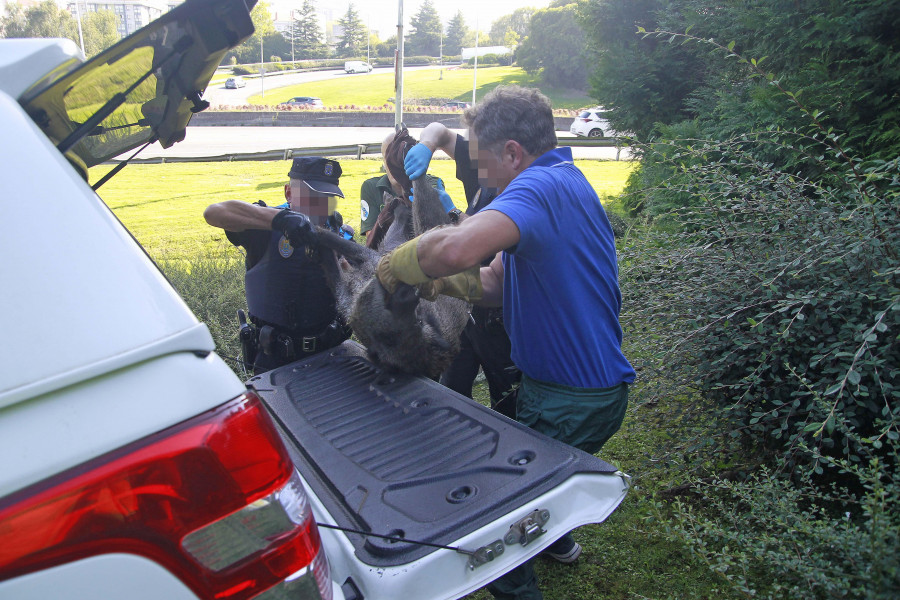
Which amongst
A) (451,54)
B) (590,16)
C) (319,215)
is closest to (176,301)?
(319,215)

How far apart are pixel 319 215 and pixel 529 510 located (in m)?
2.35

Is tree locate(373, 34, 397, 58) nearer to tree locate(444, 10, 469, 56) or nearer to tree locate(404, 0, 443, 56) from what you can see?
tree locate(404, 0, 443, 56)

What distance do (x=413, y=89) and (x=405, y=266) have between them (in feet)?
190

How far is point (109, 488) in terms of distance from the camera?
0.97 meters

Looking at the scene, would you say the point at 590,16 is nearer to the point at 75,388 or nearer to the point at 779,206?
the point at 779,206

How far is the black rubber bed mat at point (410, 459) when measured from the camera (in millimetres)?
1656

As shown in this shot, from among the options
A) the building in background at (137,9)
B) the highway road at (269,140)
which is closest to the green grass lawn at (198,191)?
the highway road at (269,140)

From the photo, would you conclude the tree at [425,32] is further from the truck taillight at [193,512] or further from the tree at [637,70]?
the truck taillight at [193,512]

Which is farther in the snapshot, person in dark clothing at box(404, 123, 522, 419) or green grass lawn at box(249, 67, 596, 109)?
green grass lawn at box(249, 67, 596, 109)

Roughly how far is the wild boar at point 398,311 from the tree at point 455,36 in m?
87.4

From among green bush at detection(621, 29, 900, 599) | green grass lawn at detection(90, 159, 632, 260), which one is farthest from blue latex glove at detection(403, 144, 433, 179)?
green grass lawn at detection(90, 159, 632, 260)

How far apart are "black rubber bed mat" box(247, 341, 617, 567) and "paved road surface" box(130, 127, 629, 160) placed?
18.7m

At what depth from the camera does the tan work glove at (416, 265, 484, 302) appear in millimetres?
2240

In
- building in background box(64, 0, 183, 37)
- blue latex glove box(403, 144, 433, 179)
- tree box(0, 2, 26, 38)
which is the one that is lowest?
blue latex glove box(403, 144, 433, 179)
